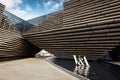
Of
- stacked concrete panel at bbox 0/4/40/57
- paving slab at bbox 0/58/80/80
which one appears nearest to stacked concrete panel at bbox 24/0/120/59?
stacked concrete panel at bbox 0/4/40/57

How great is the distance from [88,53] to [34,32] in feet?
23.8

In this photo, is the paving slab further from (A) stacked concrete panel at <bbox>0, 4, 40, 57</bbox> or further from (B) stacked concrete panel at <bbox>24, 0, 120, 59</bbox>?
(A) stacked concrete panel at <bbox>0, 4, 40, 57</bbox>

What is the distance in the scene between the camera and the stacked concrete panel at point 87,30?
12.0 meters

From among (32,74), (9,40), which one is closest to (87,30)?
(32,74)

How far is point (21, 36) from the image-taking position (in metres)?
20.1

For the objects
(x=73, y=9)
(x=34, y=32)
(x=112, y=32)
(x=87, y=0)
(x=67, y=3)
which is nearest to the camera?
(x=112, y=32)

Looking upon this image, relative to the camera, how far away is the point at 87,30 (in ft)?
Answer: 43.5

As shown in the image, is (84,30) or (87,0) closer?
(84,30)

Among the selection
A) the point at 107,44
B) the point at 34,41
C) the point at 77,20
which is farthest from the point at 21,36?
the point at 107,44

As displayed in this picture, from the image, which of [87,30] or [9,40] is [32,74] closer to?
[87,30]

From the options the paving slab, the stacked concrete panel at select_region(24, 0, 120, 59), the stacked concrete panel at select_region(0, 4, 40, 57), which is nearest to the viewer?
the paving slab

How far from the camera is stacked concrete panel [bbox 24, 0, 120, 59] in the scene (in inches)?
472

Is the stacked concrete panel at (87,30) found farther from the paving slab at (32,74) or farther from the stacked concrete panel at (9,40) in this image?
the paving slab at (32,74)

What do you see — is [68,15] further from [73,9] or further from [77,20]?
[77,20]
